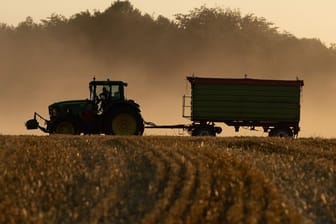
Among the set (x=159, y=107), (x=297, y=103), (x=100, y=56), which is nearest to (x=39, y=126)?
(x=297, y=103)

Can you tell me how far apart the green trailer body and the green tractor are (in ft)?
17.7

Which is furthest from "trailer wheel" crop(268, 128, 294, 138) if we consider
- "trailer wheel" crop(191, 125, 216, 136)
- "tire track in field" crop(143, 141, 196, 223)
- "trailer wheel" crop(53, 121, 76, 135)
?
"tire track in field" crop(143, 141, 196, 223)

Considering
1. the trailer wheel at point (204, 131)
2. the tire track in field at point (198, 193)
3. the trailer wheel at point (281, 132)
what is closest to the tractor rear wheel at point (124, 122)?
the trailer wheel at point (204, 131)

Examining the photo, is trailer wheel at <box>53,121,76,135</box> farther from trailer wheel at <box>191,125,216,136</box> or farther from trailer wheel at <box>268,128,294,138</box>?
trailer wheel at <box>268,128,294,138</box>

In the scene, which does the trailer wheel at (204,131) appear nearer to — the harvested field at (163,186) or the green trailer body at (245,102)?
the green trailer body at (245,102)

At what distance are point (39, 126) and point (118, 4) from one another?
4665 centimetres

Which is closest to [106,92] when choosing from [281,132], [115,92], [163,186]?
[115,92]

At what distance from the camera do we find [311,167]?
662 inches

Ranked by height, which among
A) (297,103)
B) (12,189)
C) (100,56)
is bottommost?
(12,189)

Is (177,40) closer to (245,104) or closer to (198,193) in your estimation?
(245,104)

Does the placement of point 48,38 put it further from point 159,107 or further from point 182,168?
point 182,168

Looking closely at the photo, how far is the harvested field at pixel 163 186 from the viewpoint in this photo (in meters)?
11.1

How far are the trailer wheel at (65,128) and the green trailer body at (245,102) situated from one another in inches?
238

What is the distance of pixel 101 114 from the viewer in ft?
95.4
